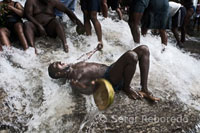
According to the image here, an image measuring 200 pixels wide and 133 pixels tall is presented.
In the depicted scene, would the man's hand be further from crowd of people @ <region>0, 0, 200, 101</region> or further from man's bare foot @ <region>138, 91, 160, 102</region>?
man's bare foot @ <region>138, 91, 160, 102</region>

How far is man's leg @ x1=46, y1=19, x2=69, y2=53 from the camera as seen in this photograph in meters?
4.74

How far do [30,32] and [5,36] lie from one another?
48 centimetres

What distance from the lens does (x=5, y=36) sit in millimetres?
4449

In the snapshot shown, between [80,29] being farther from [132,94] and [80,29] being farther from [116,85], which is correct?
[132,94]

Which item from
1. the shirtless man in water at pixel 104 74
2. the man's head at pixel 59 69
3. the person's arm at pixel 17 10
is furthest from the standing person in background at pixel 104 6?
the man's head at pixel 59 69

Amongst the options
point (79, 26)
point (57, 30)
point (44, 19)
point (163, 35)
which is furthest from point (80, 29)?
point (163, 35)

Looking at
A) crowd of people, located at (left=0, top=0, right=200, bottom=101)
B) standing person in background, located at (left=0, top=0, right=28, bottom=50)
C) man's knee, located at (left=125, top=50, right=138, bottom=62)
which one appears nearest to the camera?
man's knee, located at (left=125, top=50, right=138, bottom=62)

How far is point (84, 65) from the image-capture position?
3.28 m

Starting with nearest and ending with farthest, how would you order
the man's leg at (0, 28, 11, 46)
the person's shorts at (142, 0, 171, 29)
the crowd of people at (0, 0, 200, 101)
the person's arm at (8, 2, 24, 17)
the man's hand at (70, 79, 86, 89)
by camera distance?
the man's hand at (70, 79, 86, 89), the crowd of people at (0, 0, 200, 101), the man's leg at (0, 28, 11, 46), the person's arm at (8, 2, 24, 17), the person's shorts at (142, 0, 171, 29)

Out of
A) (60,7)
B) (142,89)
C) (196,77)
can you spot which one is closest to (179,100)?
(142,89)

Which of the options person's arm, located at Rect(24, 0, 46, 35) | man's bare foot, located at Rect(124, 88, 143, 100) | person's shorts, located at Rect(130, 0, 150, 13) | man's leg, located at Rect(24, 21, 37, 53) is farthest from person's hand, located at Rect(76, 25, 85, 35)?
man's bare foot, located at Rect(124, 88, 143, 100)

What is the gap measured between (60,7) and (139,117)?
3.19 m

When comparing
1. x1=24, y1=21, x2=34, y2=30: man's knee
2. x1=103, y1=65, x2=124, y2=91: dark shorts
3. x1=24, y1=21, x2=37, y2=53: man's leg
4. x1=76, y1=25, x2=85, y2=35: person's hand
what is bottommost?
x1=103, y1=65, x2=124, y2=91: dark shorts

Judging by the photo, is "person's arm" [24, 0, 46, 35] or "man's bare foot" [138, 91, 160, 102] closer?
"man's bare foot" [138, 91, 160, 102]
